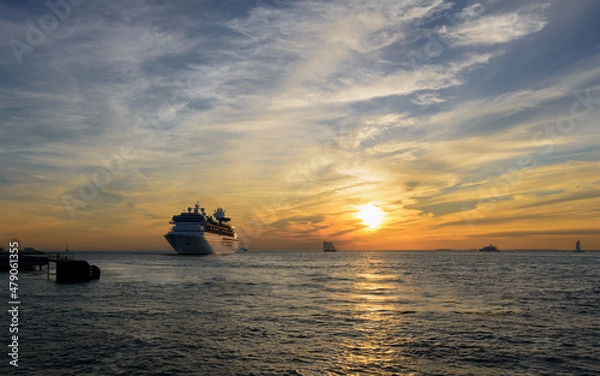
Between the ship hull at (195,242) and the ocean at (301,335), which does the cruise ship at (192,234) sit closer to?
the ship hull at (195,242)

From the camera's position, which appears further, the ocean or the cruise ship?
the cruise ship

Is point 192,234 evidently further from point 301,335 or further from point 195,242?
point 301,335

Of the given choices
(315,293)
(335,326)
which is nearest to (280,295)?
(315,293)

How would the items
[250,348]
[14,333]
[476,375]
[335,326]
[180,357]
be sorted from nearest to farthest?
[476,375] < [180,357] < [250,348] < [14,333] < [335,326]

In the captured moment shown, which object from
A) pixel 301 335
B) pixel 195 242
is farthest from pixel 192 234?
pixel 301 335

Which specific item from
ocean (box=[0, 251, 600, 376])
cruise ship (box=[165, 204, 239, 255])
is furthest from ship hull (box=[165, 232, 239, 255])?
ocean (box=[0, 251, 600, 376])

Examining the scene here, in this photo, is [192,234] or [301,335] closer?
[301,335]

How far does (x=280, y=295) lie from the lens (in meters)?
47.2

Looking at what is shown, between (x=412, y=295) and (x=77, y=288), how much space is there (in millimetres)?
41880

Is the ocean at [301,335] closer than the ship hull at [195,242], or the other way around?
the ocean at [301,335]

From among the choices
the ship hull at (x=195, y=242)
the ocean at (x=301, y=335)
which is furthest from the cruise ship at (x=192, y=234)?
the ocean at (x=301, y=335)

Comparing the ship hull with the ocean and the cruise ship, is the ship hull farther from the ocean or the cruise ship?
the ocean

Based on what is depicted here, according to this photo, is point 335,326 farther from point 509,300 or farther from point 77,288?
point 77,288

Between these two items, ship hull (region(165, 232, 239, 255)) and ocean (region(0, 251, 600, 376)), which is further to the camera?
ship hull (region(165, 232, 239, 255))
